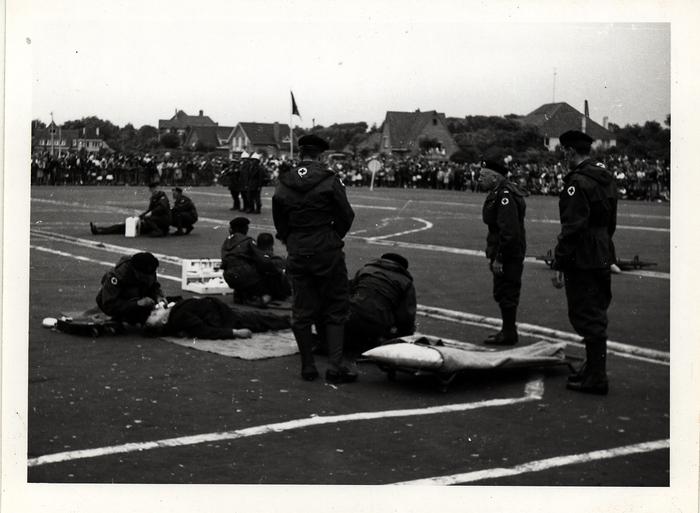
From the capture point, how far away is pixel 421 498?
6.41 metres

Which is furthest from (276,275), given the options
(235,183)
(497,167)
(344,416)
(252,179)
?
(235,183)

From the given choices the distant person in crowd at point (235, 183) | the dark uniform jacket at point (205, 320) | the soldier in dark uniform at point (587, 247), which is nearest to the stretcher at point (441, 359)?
the soldier in dark uniform at point (587, 247)

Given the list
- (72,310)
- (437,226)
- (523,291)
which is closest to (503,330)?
(523,291)

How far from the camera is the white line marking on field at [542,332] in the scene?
402 inches

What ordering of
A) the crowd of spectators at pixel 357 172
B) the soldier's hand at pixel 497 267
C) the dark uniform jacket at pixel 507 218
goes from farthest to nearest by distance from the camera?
1. the crowd of spectators at pixel 357 172
2. the soldier's hand at pixel 497 267
3. the dark uniform jacket at pixel 507 218

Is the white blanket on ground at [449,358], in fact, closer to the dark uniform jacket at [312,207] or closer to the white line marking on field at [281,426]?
the white line marking on field at [281,426]

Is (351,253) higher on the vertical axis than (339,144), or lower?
lower

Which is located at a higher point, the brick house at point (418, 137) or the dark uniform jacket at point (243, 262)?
the brick house at point (418, 137)

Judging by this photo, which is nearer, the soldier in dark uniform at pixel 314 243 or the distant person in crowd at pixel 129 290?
the soldier in dark uniform at pixel 314 243

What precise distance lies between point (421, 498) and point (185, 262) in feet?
27.2

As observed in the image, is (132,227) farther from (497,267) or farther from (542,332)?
(497,267)

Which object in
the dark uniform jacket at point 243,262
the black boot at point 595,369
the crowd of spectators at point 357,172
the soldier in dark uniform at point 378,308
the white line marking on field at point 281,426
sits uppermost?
the crowd of spectators at point 357,172

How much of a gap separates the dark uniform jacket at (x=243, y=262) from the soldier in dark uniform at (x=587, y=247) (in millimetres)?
4957

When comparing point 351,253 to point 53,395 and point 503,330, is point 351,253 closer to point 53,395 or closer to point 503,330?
point 503,330
